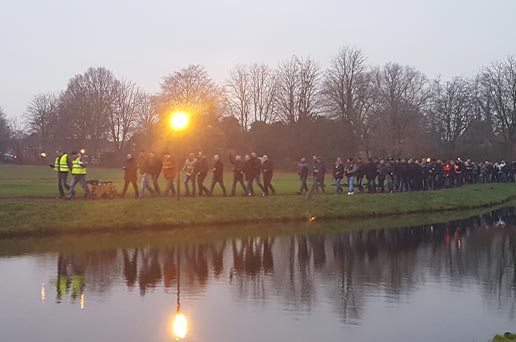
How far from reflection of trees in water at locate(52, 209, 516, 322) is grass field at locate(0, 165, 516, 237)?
4.52m

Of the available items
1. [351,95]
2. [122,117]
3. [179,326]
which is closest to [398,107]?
[351,95]

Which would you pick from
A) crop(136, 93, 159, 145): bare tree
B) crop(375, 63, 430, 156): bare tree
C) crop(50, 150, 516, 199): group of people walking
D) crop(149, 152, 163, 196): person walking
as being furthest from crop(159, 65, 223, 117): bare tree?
crop(149, 152, 163, 196): person walking

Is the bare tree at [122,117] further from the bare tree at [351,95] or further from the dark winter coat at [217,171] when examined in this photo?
the dark winter coat at [217,171]

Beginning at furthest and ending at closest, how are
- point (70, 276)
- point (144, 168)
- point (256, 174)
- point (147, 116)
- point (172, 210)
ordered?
point (147, 116)
point (256, 174)
point (144, 168)
point (172, 210)
point (70, 276)

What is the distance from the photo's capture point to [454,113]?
78.5 meters

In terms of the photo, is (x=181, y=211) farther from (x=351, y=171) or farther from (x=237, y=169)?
(x=351, y=171)

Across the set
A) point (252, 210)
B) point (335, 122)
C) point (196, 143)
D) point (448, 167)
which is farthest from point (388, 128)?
point (252, 210)

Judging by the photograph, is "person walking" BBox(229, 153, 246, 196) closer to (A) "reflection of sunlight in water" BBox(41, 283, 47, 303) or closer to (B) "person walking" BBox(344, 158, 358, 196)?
(B) "person walking" BBox(344, 158, 358, 196)

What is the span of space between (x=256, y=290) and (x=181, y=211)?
12644 mm

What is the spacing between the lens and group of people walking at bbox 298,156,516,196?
33.5 meters

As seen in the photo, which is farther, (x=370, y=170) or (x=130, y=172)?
(x=370, y=170)

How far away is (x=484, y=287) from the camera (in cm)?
1374

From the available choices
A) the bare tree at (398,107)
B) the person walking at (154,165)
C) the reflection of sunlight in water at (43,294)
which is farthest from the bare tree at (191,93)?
the reflection of sunlight in water at (43,294)

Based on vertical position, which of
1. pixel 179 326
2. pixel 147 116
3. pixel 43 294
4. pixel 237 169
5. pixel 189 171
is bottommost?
pixel 179 326
